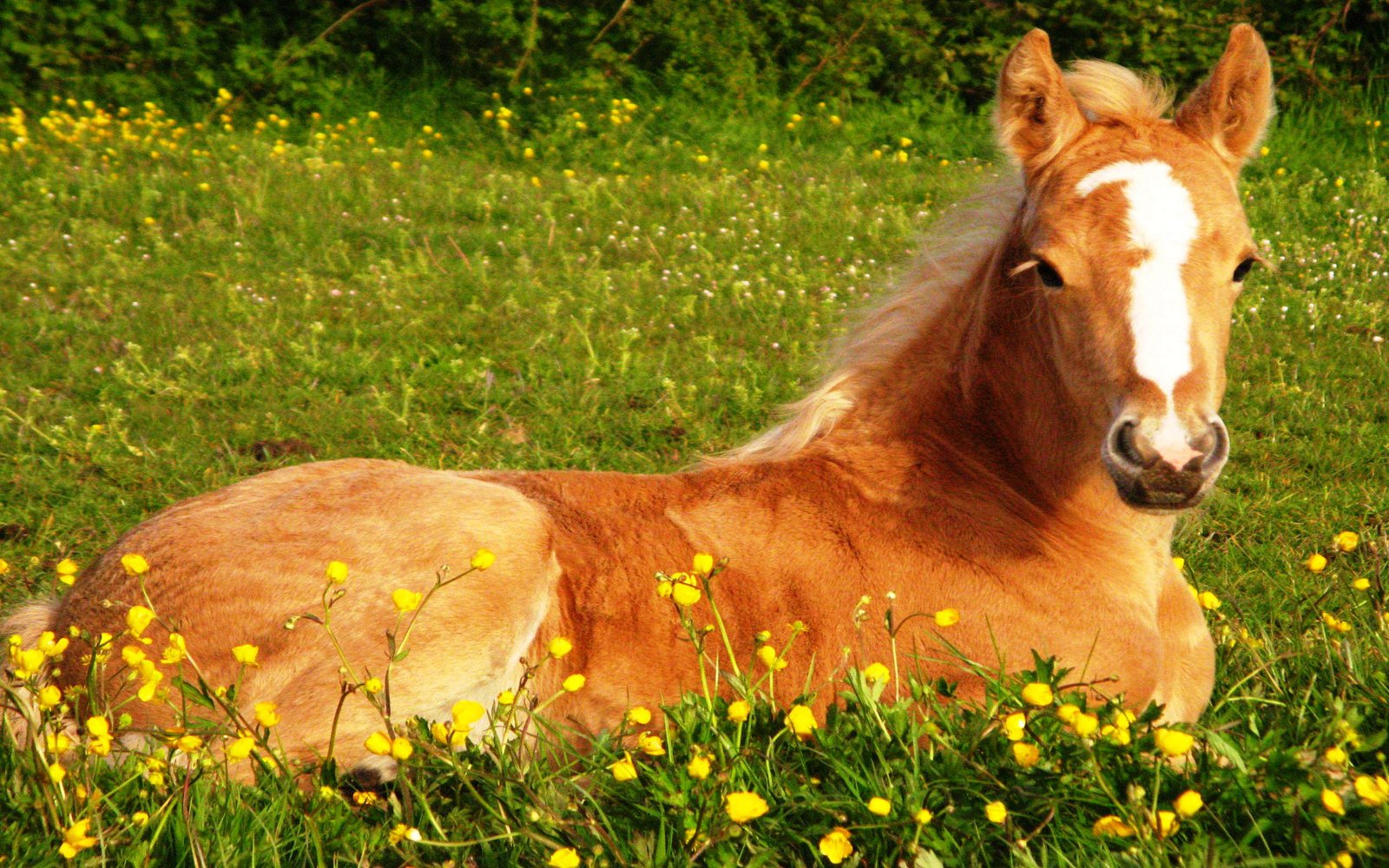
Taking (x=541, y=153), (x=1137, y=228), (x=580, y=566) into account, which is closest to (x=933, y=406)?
(x=1137, y=228)

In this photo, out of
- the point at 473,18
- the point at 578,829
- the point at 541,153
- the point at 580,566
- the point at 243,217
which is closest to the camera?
the point at 578,829

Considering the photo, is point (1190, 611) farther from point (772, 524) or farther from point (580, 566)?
point (580, 566)

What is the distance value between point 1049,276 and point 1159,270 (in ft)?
0.97

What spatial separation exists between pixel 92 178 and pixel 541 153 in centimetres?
304

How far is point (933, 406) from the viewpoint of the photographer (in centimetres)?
359

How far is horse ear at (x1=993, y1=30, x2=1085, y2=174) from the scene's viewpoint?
3.36 m

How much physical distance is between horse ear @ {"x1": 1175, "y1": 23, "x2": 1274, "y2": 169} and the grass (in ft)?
3.01

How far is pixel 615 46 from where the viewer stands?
37.1 ft

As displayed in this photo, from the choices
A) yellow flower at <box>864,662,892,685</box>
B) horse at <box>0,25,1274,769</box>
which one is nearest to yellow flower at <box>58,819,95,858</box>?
horse at <box>0,25,1274,769</box>

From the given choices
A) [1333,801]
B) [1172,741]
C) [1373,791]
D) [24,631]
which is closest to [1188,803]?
[1172,741]

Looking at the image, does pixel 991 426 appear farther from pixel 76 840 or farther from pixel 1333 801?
pixel 76 840

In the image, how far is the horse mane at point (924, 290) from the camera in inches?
140

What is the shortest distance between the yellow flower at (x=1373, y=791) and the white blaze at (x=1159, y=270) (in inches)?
32.8

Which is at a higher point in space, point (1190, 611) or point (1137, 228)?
point (1137, 228)
